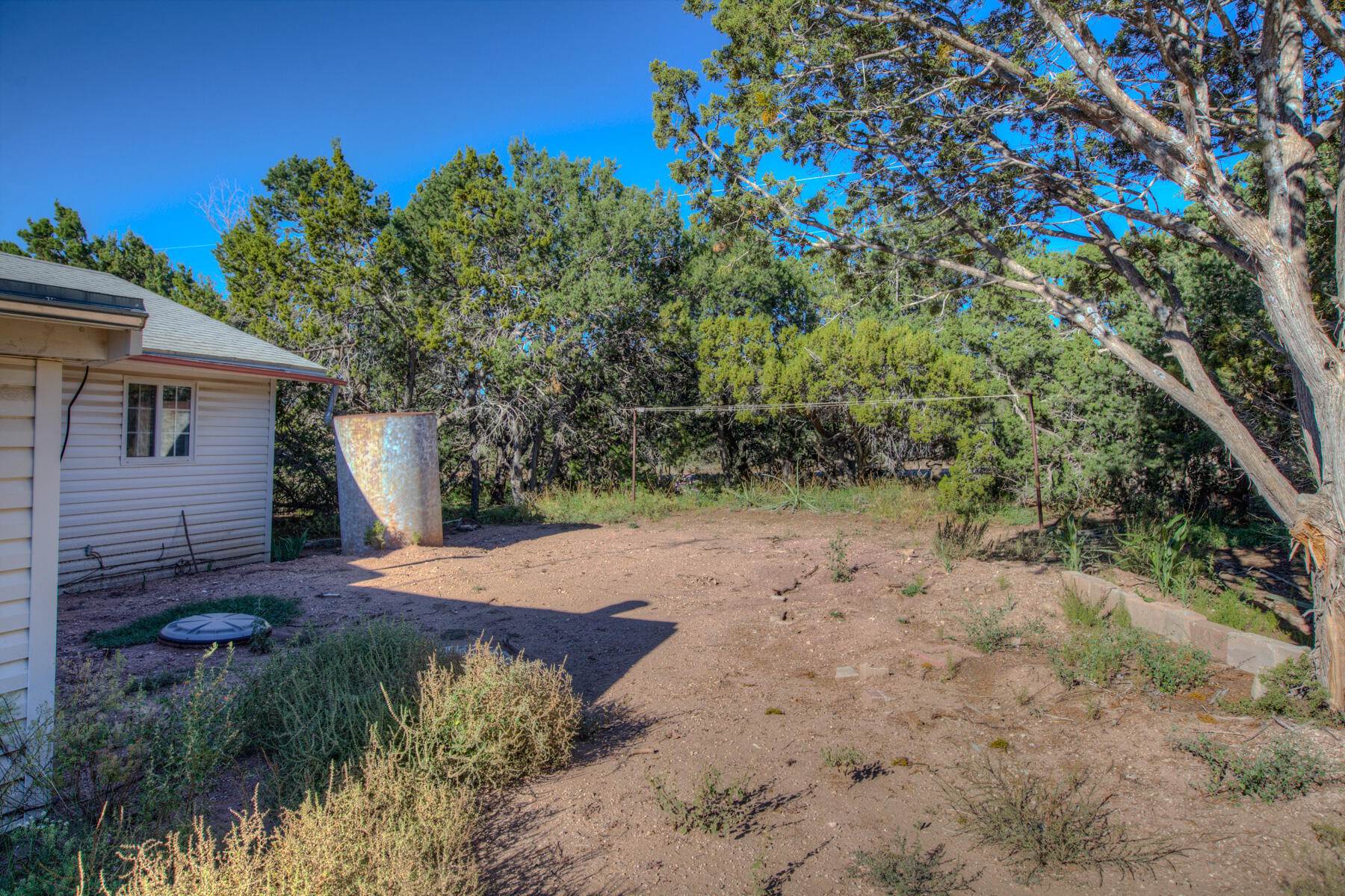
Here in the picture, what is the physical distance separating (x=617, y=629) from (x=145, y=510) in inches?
236

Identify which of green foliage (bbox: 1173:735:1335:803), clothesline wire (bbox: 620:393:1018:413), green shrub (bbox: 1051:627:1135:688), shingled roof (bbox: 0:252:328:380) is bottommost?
green foliage (bbox: 1173:735:1335:803)

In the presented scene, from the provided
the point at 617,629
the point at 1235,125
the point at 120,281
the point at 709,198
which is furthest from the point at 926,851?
the point at 120,281

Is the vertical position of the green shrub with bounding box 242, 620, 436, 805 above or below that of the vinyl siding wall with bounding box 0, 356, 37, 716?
below

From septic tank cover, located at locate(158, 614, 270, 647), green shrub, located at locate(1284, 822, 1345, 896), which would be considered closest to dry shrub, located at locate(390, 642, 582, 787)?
septic tank cover, located at locate(158, 614, 270, 647)

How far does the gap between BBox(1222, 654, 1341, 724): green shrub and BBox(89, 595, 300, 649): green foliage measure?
717 cm

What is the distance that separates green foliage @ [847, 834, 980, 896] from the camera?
255cm

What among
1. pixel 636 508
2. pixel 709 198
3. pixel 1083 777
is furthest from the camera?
pixel 636 508

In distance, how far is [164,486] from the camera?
8.09 meters

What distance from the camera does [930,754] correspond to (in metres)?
3.70

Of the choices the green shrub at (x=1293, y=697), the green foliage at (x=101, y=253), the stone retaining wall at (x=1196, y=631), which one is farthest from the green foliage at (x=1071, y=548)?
the green foliage at (x=101, y=253)

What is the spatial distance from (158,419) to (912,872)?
9.09 meters

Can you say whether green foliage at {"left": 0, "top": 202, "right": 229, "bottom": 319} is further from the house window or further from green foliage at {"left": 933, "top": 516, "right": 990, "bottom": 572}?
green foliage at {"left": 933, "top": 516, "right": 990, "bottom": 572}

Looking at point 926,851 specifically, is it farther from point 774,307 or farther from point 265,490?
point 774,307

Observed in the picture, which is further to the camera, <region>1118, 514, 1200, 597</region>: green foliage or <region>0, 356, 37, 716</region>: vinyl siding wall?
<region>1118, 514, 1200, 597</region>: green foliage
